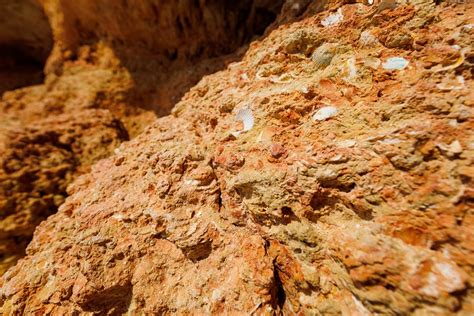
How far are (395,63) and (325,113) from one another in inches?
17.4

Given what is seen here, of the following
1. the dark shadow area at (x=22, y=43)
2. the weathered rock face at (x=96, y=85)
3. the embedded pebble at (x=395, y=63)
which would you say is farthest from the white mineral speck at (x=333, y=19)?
the dark shadow area at (x=22, y=43)

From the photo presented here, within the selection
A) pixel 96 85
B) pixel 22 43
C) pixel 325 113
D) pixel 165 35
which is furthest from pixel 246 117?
pixel 22 43

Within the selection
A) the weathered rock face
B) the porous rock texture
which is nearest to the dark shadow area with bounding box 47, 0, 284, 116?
the weathered rock face

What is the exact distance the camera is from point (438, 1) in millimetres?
1395

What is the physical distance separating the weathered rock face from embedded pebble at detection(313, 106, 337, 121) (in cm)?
142

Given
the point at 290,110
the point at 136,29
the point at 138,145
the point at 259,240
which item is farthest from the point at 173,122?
the point at 136,29

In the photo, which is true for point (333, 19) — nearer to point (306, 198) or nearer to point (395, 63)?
point (395, 63)

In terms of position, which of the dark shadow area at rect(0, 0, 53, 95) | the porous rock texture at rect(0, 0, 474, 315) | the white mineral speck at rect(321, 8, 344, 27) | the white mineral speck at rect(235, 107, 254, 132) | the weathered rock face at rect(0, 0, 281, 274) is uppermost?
Result: the dark shadow area at rect(0, 0, 53, 95)

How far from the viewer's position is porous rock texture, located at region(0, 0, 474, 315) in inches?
39.4

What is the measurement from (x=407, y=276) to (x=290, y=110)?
97cm

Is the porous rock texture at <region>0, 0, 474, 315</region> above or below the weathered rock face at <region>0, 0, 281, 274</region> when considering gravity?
below

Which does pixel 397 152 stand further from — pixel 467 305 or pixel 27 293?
pixel 27 293

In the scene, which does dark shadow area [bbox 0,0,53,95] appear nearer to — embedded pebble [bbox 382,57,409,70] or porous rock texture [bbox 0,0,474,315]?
porous rock texture [bbox 0,0,474,315]

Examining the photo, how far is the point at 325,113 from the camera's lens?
1396mm
